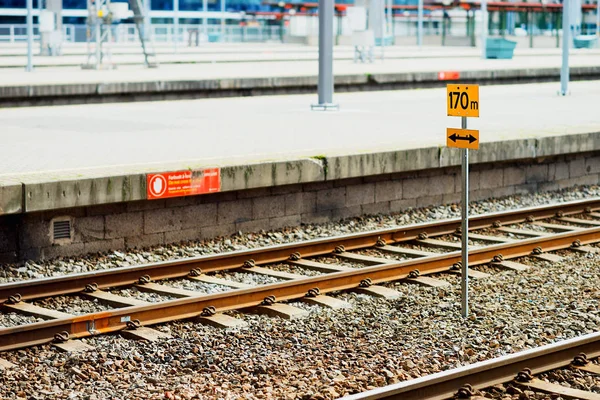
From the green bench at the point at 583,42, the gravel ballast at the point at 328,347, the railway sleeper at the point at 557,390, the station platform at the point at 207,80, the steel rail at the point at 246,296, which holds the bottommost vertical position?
the railway sleeper at the point at 557,390

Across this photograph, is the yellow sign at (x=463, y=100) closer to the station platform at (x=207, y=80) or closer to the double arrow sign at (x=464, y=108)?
the double arrow sign at (x=464, y=108)

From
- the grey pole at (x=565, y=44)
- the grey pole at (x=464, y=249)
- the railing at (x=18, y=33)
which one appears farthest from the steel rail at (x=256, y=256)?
the railing at (x=18, y=33)

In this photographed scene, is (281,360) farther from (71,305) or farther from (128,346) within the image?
(71,305)

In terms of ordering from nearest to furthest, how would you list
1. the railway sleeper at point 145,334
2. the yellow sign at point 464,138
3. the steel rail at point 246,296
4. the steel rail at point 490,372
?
the steel rail at point 490,372 → the steel rail at point 246,296 → the railway sleeper at point 145,334 → the yellow sign at point 464,138

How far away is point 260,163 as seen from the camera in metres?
10.3

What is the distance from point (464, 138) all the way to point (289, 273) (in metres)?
2.21

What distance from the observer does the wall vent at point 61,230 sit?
9.12 meters

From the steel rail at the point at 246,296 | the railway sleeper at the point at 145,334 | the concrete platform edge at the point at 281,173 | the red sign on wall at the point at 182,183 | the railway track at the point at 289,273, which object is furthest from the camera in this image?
the red sign on wall at the point at 182,183

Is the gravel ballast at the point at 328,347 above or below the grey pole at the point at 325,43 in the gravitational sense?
below

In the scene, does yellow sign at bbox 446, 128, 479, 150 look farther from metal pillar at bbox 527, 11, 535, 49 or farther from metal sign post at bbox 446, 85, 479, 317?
metal pillar at bbox 527, 11, 535, 49

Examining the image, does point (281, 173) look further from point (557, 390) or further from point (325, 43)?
point (325, 43)

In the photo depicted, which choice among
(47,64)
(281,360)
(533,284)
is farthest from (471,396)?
(47,64)

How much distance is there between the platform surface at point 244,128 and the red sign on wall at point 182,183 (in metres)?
0.18

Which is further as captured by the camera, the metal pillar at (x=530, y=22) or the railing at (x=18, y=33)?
the metal pillar at (x=530, y=22)
